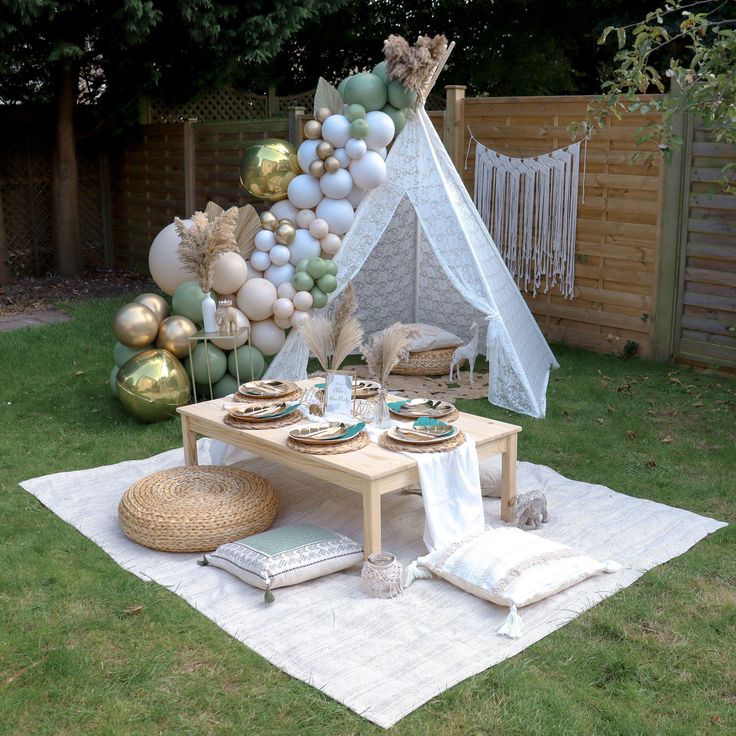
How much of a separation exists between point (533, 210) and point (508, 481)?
136 inches

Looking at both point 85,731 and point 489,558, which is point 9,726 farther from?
point 489,558

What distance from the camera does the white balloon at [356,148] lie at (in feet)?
18.2

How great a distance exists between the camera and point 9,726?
2.63 metres

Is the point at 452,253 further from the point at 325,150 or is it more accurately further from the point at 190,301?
the point at 190,301

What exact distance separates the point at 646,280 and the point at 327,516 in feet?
11.4

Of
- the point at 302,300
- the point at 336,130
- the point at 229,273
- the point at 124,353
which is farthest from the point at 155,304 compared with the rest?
the point at 336,130

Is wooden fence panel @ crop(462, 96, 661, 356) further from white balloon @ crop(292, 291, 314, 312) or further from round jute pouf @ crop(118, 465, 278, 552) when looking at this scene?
round jute pouf @ crop(118, 465, 278, 552)

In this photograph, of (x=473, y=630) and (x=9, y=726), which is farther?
(x=473, y=630)

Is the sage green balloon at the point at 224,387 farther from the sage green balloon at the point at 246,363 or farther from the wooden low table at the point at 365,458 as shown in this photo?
the wooden low table at the point at 365,458

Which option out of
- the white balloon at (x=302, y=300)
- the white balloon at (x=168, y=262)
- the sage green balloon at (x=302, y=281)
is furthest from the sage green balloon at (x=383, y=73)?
the white balloon at (x=168, y=262)

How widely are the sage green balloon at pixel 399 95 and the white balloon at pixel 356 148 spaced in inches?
12.7

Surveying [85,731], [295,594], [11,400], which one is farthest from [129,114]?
[85,731]

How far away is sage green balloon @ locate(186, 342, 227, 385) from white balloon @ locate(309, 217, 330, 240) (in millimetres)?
945

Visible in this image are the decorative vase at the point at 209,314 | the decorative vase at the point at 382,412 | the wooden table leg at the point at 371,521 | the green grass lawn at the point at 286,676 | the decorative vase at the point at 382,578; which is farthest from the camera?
the decorative vase at the point at 209,314
